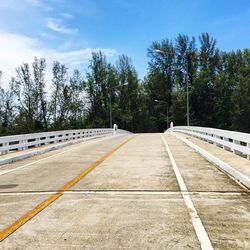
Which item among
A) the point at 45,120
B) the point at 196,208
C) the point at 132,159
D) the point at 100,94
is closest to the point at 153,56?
the point at 100,94

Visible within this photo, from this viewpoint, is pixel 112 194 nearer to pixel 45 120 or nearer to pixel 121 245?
pixel 121 245

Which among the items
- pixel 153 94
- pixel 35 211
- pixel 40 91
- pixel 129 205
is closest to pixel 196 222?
pixel 129 205

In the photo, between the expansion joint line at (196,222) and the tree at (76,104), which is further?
the tree at (76,104)

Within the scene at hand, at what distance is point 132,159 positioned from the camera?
13070 mm

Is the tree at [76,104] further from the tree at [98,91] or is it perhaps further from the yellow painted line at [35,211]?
the yellow painted line at [35,211]

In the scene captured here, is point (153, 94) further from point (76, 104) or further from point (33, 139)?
point (33, 139)

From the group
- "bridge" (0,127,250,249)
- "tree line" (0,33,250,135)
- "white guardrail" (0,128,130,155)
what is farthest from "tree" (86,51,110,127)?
"bridge" (0,127,250,249)

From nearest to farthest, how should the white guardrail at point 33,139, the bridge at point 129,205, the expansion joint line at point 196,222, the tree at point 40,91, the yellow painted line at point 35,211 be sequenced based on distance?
the expansion joint line at point 196,222 → the bridge at point 129,205 → the yellow painted line at point 35,211 → the white guardrail at point 33,139 → the tree at point 40,91

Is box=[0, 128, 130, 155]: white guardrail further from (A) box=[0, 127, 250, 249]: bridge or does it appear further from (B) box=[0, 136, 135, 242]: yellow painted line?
(B) box=[0, 136, 135, 242]: yellow painted line

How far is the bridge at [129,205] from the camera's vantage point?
187 inches

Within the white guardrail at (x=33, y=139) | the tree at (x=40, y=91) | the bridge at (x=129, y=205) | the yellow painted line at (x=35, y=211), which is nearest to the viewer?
the bridge at (x=129, y=205)

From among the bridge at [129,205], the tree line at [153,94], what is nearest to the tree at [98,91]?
the tree line at [153,94]

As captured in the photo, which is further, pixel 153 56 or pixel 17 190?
pixel 153 56

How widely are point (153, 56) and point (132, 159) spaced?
270 ft
